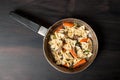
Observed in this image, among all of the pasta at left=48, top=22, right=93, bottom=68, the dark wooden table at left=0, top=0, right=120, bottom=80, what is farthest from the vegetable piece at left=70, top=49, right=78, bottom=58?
the dark wooden table at left=0, top=0, right=120, bottom=80

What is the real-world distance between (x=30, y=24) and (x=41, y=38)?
97 millimetres

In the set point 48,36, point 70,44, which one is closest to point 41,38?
point 48,36

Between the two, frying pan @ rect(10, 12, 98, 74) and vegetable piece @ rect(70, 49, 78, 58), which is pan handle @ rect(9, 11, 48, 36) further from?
vegetable piece @ rect(70, 49, 78, 58)

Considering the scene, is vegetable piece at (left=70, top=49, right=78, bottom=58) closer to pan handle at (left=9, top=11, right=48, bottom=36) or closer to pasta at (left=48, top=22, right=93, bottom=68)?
pasta at (left=48, top=22, right=93, bottom=68)

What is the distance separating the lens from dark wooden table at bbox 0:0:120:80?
1320mm

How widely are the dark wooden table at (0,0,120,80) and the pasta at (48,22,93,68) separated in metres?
0.07

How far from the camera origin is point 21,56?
1.34 meters

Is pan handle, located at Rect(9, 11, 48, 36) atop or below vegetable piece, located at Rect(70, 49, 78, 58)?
atop

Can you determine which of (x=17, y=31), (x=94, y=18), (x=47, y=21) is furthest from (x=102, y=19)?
(x=17, y=31)

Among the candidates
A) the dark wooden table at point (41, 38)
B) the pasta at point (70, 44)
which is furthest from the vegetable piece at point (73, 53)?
the dark wooden table at point (41, 38)

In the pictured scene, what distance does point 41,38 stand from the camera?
1.35 meters

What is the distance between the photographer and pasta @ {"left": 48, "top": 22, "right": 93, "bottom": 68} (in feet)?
4.21

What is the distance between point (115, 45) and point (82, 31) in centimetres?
20

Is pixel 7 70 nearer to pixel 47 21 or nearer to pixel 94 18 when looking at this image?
pixel 47 21
